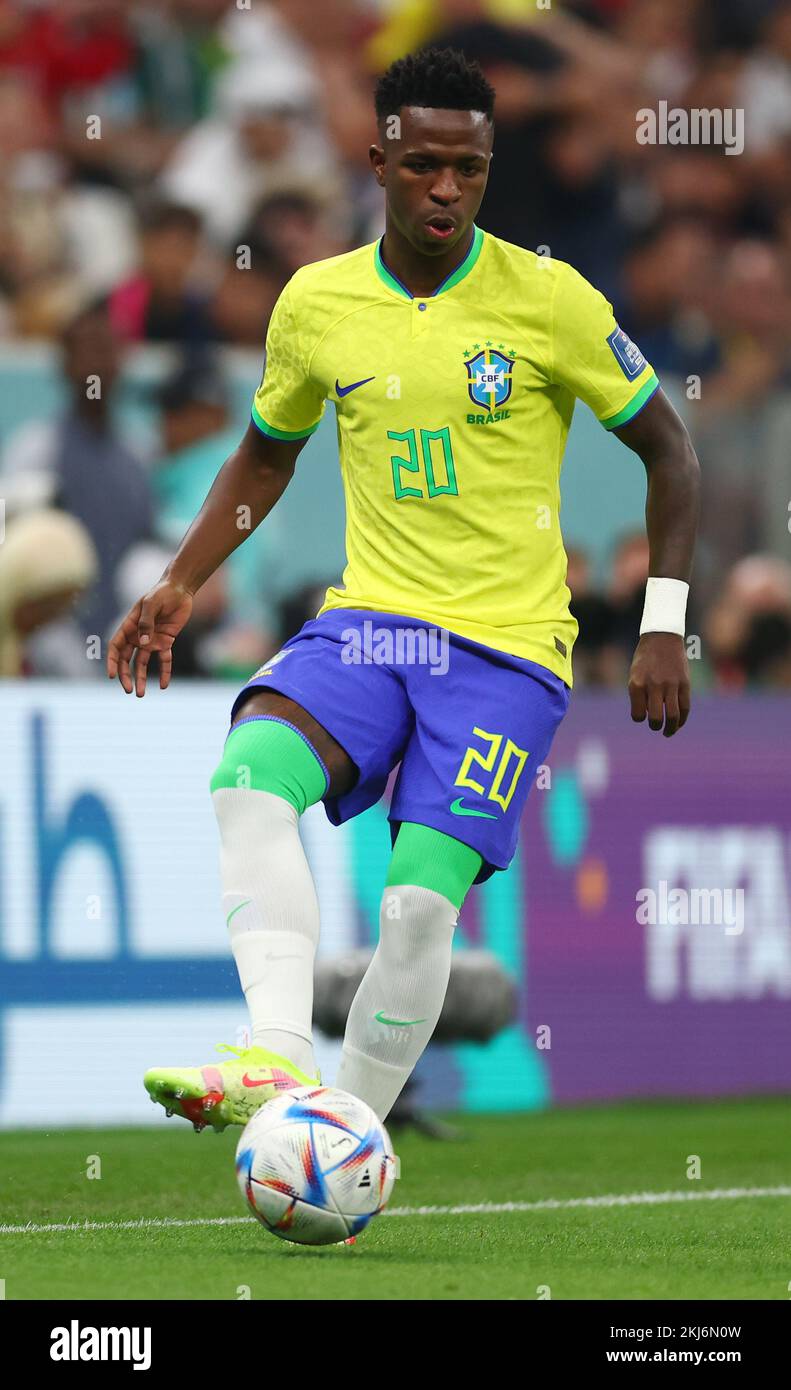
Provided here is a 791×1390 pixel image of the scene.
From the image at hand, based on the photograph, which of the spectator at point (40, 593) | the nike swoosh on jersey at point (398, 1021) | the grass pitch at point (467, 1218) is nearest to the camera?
the grass pitch at point (467, 1218)

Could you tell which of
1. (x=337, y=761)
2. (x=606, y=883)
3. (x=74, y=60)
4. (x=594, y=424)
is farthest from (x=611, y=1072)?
(x=74, y=60)

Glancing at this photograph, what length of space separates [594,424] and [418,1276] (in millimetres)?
6439

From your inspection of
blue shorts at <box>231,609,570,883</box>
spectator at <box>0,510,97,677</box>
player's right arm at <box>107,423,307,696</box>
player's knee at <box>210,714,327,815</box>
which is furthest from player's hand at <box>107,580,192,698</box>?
spectator at <box>0,510,97,677</box>

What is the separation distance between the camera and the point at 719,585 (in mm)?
10688

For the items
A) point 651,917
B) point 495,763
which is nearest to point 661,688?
point 495,763

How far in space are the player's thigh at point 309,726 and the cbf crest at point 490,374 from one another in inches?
30.0

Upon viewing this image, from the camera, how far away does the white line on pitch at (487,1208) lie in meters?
5.14

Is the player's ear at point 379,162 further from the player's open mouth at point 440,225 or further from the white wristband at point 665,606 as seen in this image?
the white wristband at point 665,606

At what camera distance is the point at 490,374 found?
4859 mm

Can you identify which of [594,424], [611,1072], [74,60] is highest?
[74,60]

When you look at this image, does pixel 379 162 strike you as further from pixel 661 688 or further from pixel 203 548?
pixel 661 688

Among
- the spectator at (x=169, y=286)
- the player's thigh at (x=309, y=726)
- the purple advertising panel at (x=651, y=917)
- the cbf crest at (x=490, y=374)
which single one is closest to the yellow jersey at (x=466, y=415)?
the cbf crest at (x=490, y=374)
